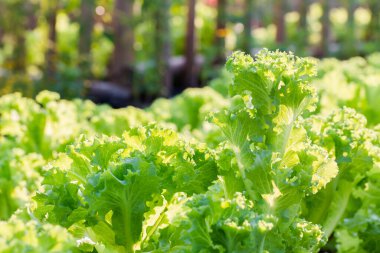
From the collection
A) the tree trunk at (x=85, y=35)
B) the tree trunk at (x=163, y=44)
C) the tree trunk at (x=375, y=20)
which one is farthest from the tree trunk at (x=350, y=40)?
the tree trunk at (x=85, y=35)

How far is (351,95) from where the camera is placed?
5.70 meters

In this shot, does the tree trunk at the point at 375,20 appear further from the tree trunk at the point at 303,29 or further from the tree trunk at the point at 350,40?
the tree trunk at the point at 303,29

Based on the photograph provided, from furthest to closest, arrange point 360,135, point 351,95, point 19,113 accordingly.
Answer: point 351,95
point 19,113
point 360,135

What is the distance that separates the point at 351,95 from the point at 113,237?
3.37 m

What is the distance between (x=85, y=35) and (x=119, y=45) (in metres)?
1.49

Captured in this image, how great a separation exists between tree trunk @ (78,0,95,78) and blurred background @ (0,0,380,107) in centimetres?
2

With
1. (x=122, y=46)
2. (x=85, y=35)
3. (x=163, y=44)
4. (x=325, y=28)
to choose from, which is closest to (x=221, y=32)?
(x=122, y=46)

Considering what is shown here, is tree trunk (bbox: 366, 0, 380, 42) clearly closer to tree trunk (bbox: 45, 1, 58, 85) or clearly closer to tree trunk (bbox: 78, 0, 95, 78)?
tree trunk (bbox: 78, 0, 95, 78)

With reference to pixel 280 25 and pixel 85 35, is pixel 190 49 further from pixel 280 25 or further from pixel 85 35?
pixel 280 25

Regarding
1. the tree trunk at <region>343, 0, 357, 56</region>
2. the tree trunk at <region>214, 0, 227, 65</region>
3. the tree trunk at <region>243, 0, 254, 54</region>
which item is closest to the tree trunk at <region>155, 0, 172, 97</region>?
the tree trunk at <region>214, 0, 227, 65</region>

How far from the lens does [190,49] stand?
55.8ft

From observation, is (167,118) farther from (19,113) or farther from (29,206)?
(29,206)

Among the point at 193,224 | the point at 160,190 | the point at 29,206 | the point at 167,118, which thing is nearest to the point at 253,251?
the point at 193,224

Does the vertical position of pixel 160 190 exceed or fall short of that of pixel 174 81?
it exceeds it
